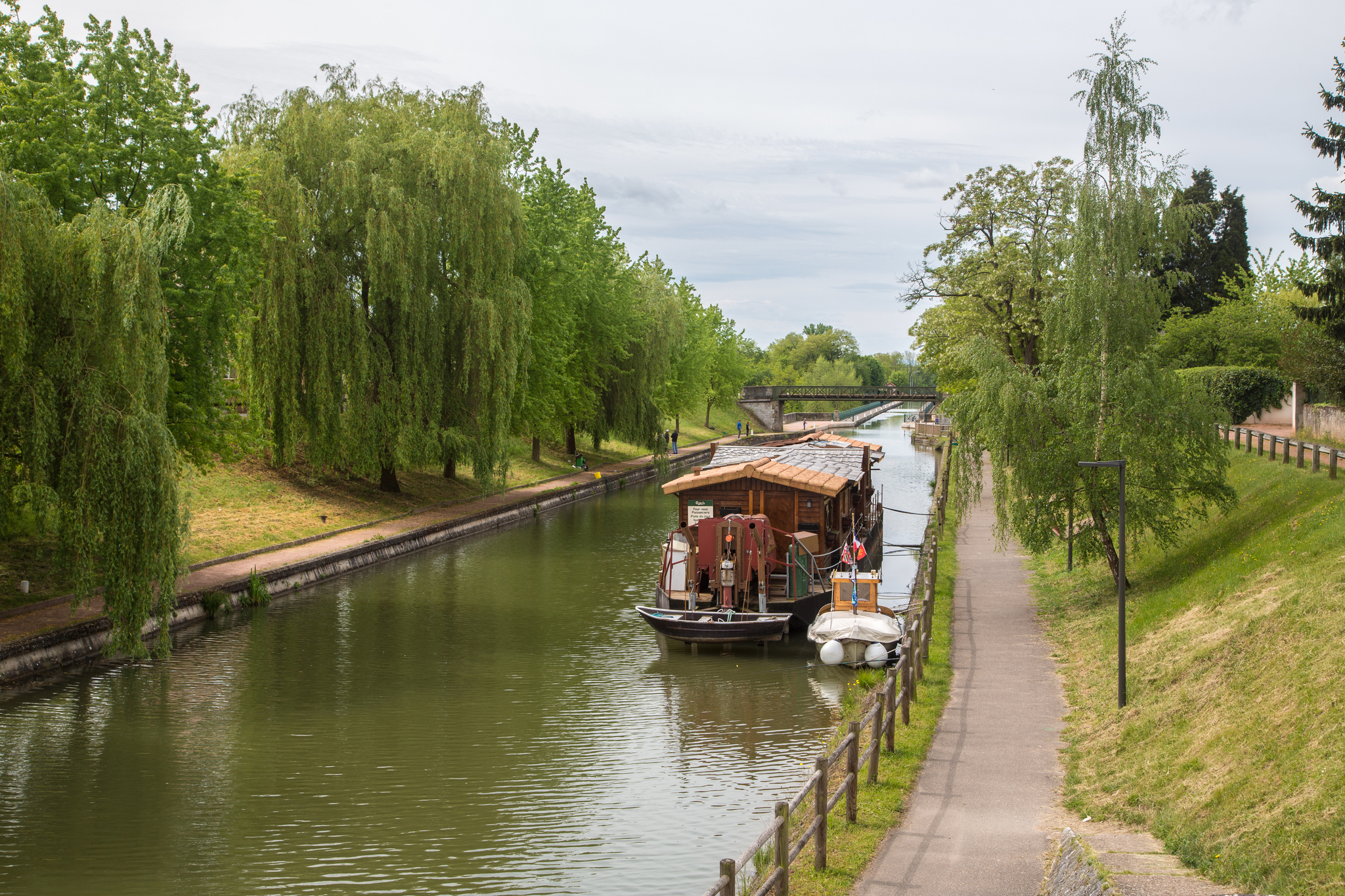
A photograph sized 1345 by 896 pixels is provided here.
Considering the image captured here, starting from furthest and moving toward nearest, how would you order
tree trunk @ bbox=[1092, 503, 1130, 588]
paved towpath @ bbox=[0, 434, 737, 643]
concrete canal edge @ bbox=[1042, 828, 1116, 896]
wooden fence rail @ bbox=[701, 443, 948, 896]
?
1. tree trunk @ bbox=[1092, 503, 1130, 588]
2. paved towpath @ bbox=[0, 434, 737, 643]
3. wooden fence rail @ bbox=[701, 443, 948, 896]
4. concrete canal edge @ bbox=[1042, 828, 1116, 896]

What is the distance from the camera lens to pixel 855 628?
21203 mm

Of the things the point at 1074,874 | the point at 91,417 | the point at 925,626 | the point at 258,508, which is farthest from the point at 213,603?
the point at 1074,874

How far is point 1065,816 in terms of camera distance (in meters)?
12.0

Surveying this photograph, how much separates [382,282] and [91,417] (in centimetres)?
1731

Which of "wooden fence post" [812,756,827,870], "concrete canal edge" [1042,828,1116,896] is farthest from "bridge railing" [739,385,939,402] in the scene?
"concrete canal edge" [1042,828,1116,896]

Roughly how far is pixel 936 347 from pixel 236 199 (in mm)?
33280

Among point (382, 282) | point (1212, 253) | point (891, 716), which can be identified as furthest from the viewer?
point (1212, 253)

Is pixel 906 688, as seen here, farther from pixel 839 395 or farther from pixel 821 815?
pixel 839 395

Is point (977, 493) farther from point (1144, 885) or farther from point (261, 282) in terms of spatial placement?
point (261, 282)

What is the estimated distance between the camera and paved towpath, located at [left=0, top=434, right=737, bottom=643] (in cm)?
2048

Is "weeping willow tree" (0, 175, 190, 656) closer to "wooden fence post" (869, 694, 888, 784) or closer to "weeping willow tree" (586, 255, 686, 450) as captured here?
"wooden fence post" (869, 694, 888, 784)

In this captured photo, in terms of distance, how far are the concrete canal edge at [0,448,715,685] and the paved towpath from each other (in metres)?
0.27

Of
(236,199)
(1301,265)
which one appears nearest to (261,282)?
(236,199)

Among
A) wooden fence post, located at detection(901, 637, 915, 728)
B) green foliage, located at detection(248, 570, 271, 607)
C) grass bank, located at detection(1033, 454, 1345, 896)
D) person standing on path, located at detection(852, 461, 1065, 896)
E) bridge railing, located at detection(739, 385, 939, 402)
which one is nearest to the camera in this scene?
grass bank, located at detection(1033, 454, 1345, 896)
